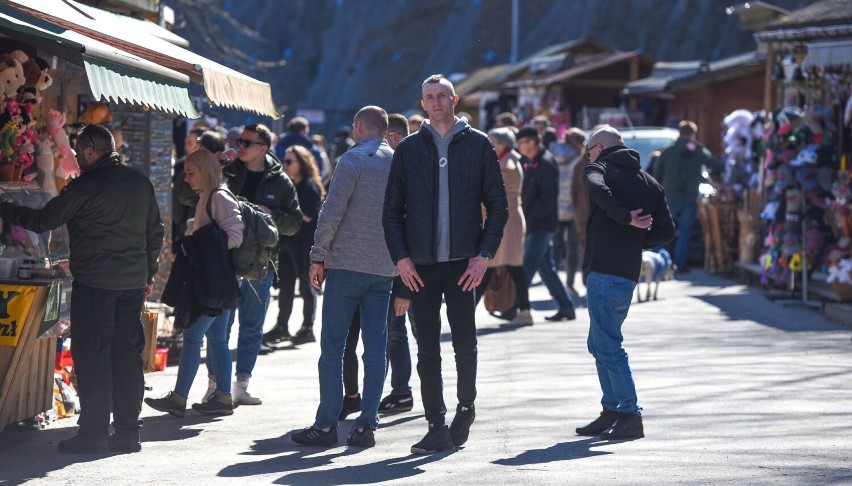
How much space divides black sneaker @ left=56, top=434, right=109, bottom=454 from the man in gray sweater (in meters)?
1.09

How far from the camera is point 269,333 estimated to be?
43.4 ft

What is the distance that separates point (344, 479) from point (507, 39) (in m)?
55.9

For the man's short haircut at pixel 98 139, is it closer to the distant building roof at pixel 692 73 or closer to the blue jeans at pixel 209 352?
the blue jeans at pixel 209 352

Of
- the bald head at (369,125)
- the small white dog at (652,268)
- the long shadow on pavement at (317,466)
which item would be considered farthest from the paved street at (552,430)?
the small white dog at (652,268)

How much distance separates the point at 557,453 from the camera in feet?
25.8

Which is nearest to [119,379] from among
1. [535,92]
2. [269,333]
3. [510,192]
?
[269,333]

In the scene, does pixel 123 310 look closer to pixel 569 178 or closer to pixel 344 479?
pixel 344 479

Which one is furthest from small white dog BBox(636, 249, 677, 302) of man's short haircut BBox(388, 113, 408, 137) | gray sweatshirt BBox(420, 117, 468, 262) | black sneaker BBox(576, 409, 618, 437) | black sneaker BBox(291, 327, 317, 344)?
gray sweatshirt BBox(420, 117, 468, 262)

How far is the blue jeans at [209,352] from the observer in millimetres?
9078

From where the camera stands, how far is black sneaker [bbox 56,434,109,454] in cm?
788

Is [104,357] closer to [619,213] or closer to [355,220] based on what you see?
[355,220]

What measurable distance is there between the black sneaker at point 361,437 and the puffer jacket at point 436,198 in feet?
3.50

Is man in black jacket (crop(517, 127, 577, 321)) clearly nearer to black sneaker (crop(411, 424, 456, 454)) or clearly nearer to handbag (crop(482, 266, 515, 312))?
handbag (crop(482, 266, 515, 312))

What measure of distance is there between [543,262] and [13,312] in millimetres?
7892
